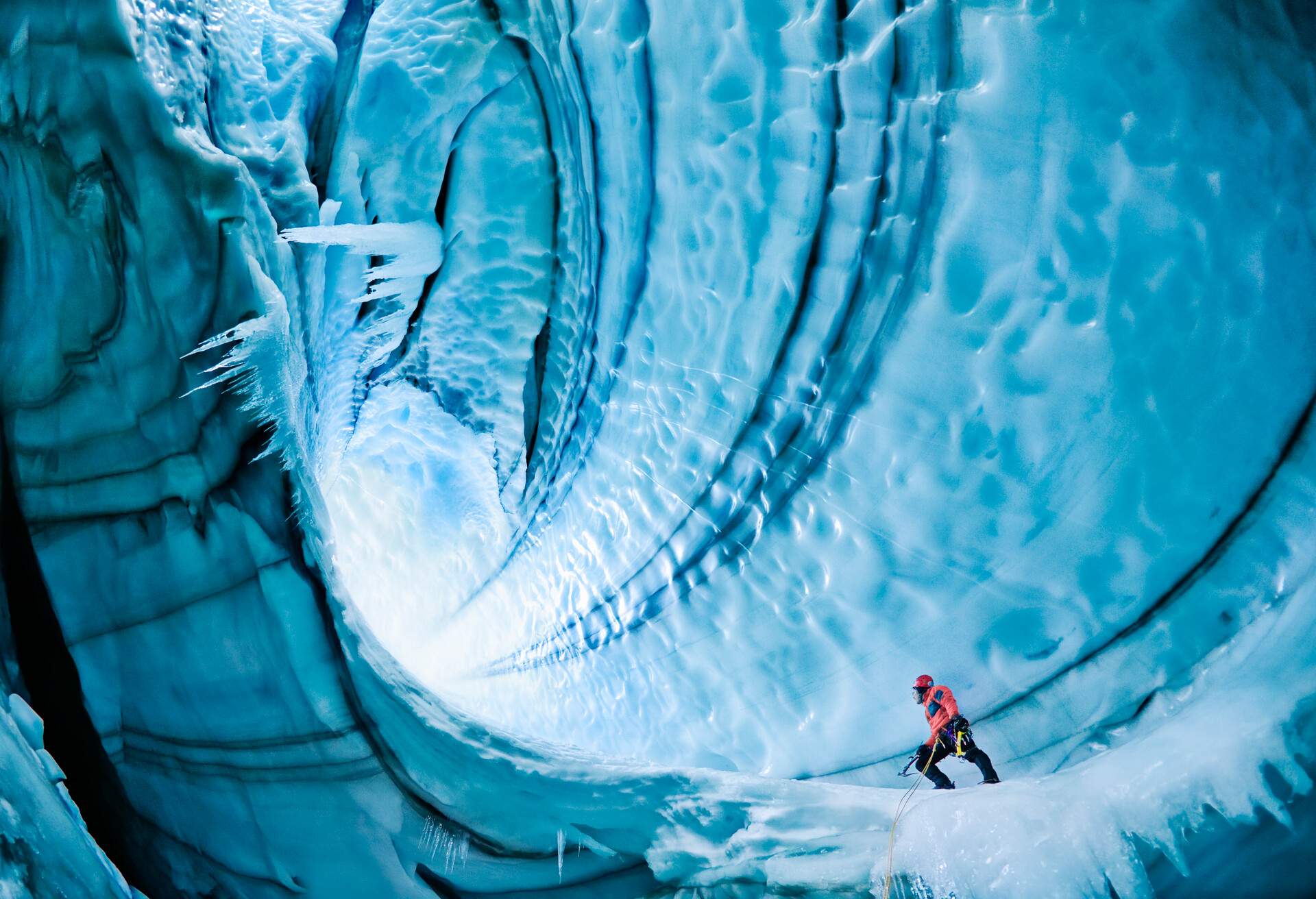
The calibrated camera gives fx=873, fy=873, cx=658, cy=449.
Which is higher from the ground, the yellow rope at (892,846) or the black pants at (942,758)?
the black pants at (942,758)

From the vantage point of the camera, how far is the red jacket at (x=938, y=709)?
0.79 meters

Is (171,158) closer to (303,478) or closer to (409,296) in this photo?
(303,478)

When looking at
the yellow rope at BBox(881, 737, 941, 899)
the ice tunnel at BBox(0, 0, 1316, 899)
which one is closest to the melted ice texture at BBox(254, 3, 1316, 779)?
the ice tunnel at BBox(0, 0, 1316, 899)

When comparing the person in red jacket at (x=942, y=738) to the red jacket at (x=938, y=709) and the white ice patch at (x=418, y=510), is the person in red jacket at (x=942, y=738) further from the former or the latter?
the white ice patch at (x=418, y=510)

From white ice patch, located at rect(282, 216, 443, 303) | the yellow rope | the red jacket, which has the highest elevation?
white ice patch, located at rect(282, 216, 443, 303)

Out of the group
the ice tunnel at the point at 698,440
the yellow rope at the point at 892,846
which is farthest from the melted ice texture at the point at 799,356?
the yellow rope at the point at 892,846

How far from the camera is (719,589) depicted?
948 mm

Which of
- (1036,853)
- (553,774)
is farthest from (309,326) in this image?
(1036,853)

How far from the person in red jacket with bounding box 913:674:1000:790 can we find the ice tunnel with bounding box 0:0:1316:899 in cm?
3

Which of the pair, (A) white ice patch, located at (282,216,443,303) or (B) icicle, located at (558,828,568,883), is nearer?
(B) icicle, located at (558,828,568,883)

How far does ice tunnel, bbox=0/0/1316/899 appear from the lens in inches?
24.5

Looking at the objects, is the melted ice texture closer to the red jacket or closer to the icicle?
the red jacket

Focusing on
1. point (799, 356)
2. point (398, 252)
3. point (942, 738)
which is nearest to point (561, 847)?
point (942, 738)

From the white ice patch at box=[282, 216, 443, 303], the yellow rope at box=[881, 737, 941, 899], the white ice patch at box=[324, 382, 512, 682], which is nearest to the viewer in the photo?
the yellow rope at box=[881, 737, 941, 899]
